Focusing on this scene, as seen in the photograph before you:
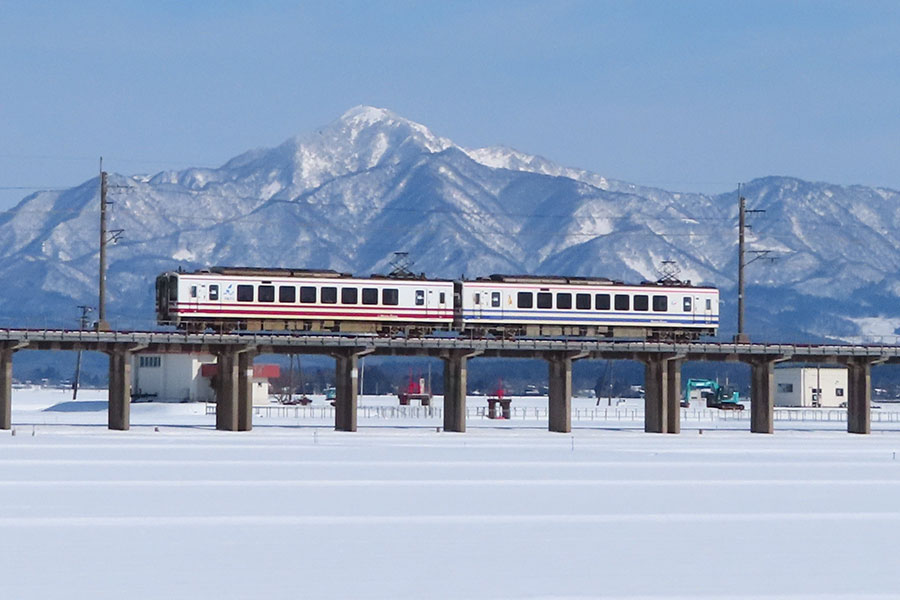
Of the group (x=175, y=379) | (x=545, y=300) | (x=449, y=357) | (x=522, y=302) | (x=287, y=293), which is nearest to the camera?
(x=287, y=293)

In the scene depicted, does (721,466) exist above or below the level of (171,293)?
below

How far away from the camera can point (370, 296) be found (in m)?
89.9

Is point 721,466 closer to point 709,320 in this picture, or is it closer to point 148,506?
point 148,506

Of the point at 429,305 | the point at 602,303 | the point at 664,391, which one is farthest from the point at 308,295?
the point at 664,391

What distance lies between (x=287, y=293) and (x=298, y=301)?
0.78m

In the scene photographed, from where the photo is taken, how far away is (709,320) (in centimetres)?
9669

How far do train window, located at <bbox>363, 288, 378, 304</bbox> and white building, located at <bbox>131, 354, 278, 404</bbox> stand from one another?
180 feet

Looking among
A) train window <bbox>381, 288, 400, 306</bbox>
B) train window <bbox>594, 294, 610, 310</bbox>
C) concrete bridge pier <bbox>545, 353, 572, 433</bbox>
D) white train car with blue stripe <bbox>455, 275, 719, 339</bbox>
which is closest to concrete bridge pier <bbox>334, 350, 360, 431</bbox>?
train window <bbox>381, 288, 400, 306</bbox>

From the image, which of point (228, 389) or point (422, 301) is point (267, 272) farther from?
point (422, 301)

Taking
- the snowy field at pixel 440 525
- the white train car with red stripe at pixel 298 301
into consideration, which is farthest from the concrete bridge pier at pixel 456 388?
the snowy field at pixel 440 525

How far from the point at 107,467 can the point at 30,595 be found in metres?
28.4

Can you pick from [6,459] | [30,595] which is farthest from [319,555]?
[6,459]

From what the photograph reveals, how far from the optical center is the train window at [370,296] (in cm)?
8981

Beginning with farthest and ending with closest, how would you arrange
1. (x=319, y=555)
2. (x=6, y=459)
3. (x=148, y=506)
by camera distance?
1. (x=6, y=459)
2. (x=148, y=506)
3. (x=319, y=555)
